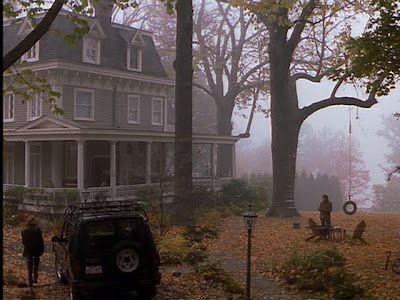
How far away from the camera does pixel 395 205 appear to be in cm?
3938

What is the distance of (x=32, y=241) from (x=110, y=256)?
1.78 meters

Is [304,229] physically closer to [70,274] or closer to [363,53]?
[363,53]

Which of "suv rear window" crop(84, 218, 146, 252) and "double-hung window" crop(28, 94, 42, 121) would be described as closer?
"suv rear window" crop(84, 218, 146, 252)

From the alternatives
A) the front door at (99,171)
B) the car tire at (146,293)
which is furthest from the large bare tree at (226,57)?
the car tire at (146,293)

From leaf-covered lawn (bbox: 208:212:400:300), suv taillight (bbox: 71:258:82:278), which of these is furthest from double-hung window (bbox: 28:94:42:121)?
suv taillight (bbox: 71:258:82:278)

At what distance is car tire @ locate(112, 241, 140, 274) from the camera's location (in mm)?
6809

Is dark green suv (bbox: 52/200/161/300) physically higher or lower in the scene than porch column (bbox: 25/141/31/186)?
lower

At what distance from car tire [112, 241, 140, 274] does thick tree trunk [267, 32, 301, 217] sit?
1204 centimetres

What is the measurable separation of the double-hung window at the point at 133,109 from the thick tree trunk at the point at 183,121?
601cm

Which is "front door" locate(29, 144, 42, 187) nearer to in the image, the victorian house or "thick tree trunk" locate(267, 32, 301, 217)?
the victorian house

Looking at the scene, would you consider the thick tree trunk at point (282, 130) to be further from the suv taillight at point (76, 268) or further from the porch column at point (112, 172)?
the suv taillight at point (76, 268)

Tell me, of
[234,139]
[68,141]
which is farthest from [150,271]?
[234,139]

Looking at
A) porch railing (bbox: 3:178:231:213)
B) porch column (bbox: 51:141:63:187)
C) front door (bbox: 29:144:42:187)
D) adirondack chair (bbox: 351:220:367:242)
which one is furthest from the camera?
front door (bbox: 29:144:42:187)

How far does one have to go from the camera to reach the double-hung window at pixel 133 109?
2133 centimetres
